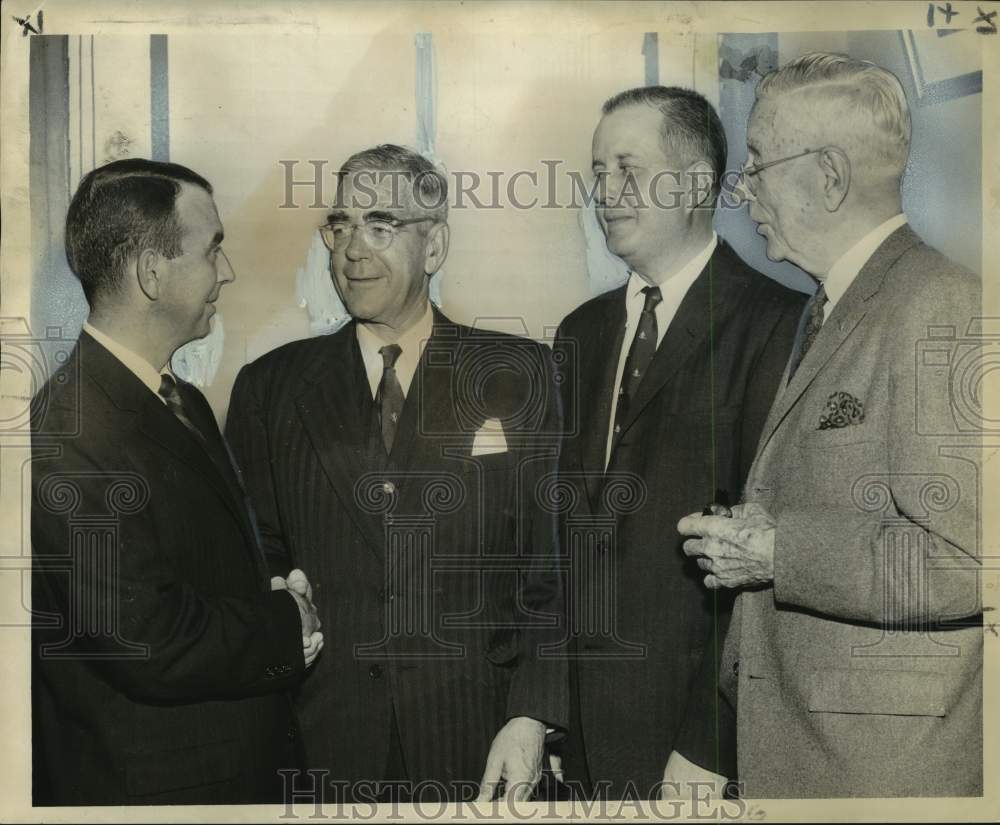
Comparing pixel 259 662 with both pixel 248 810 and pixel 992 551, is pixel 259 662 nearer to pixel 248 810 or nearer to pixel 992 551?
pixel 248 810

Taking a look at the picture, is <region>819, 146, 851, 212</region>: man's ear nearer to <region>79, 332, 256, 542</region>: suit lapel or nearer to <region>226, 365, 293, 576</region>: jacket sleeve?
<region>226, 365, 293, 576</region>: jacket sleeve

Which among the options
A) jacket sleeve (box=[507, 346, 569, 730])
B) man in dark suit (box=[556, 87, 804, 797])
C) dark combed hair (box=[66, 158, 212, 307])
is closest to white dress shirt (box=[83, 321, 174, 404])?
dark combed hair (box=[66, 158, 212, 307])

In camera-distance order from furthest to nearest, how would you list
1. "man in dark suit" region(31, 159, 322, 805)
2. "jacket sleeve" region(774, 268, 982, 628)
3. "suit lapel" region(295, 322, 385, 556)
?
"suit lapel" region(295, 322, 385, 556) < "man in dark suit" region(31, 159, 322, 805) < "jacket sleeve" region(774, 268, 982, 628)

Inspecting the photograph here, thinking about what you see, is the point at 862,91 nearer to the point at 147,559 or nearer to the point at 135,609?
the point at 147,559

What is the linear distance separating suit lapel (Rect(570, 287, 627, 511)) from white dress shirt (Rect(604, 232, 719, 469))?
0.5 inches

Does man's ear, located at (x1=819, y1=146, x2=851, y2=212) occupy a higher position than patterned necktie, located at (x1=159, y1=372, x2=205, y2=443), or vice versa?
man's ear, located at (x1=819, y1=146, x2=851, y2=212)

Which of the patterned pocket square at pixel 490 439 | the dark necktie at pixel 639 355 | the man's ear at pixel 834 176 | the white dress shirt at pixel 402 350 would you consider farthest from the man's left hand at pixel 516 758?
the man's ear at pixel 834 176

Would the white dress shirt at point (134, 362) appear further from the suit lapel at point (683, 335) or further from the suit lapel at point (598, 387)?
the suit lapel at point (683, 335)

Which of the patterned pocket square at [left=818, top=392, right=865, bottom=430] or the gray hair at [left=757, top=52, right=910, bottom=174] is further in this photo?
the gray hair at [left=757, top=52, right=910, bottom=174]

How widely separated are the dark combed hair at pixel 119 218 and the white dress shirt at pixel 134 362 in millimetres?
113

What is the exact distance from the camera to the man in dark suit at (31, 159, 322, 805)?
3738mm

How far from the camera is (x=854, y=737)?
3.69m

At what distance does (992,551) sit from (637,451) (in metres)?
1.14

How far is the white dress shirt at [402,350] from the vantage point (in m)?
3.87
